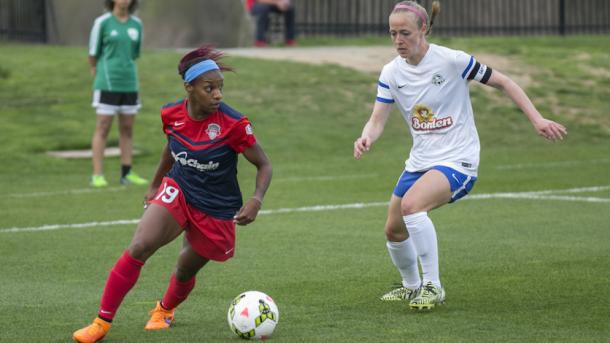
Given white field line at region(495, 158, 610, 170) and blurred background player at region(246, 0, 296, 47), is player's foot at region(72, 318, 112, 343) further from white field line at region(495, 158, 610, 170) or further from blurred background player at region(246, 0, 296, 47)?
blurred background player at region(246, 0, 296, 47)

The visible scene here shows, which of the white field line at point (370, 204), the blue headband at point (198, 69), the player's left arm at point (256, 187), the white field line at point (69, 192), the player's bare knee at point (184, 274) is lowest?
the white field line at point (69, 192)

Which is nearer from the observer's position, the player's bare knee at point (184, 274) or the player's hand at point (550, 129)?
the player's bare knee at point (184, 274)

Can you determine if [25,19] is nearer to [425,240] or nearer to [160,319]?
[425,240]

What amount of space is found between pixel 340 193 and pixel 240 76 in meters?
8.75

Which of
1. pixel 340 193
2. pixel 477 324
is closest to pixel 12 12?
pixel 340 193

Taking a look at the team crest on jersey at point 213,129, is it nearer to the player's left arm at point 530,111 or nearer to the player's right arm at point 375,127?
the player's right arm at point 375,127

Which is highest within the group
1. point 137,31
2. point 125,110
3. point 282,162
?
point 137,31

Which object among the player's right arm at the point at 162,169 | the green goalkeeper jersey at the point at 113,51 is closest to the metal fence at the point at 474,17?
the green goalkeeper jersey at the point at 113,51

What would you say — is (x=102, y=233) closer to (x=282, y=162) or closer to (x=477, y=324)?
(x=477, y=324)

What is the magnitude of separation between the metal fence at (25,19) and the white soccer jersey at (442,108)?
2154cm

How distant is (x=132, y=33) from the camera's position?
1521 cm

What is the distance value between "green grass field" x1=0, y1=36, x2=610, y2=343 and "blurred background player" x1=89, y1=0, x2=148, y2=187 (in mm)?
763

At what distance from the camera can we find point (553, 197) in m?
14.0

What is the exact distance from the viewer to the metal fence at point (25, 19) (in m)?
28.3
